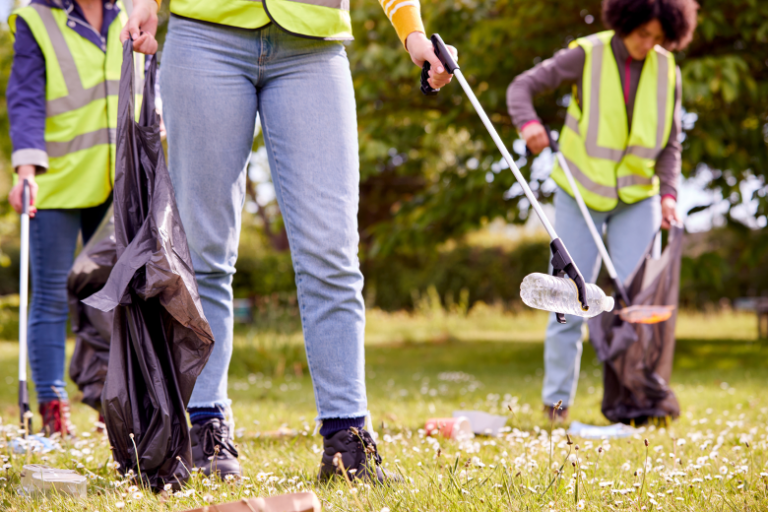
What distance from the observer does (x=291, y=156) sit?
197cm

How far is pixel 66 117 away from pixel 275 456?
169cm

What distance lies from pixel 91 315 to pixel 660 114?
2.68 meters

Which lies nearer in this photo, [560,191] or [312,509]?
[312,509]

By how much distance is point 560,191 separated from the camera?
340cm

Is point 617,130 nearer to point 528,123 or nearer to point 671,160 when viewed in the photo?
point 671,160

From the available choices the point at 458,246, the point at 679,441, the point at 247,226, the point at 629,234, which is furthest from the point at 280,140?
the point at 247,226

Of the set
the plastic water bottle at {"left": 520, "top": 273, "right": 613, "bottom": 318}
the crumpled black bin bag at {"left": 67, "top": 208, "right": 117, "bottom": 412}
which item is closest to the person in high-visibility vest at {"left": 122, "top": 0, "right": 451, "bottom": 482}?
the plastic water bottle at {"left": 520, "top": 273, "right": 613, "bottom": 318}

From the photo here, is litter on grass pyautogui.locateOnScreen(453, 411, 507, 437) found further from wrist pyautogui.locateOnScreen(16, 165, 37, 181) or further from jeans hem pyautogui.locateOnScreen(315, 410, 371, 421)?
wrist pyautogui.locateOnScreen(16, 165, 37, 181)

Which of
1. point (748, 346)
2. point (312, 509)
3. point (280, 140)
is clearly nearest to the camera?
point (312, 509)

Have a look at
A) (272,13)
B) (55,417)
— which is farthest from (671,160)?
(55,417)

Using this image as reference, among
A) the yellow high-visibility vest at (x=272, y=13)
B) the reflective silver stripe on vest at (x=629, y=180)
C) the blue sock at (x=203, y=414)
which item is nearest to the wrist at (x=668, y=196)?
the reflective silver stripe on vest at (x=629, y=180)

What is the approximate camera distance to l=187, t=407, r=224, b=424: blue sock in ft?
6.76

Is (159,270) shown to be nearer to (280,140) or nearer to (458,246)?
(280,140)

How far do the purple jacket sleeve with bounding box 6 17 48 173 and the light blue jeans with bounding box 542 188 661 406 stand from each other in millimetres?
2306
